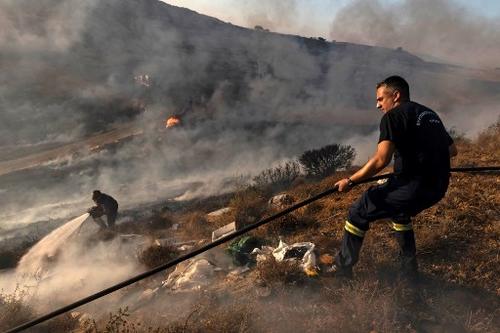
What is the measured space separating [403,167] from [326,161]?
294 inches

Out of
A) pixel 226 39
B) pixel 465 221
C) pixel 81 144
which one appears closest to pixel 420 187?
pixel 465 221

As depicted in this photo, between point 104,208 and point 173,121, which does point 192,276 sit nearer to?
point 104,208

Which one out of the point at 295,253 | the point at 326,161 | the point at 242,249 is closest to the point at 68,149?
the point at 326,161

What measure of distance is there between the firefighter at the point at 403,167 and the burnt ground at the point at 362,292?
1.05 feet

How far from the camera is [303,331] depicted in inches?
112

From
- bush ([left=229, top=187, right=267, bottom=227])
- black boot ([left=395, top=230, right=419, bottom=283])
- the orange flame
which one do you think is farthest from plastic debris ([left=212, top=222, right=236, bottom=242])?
the orange flame

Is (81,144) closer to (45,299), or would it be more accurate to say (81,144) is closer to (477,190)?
(45,299)

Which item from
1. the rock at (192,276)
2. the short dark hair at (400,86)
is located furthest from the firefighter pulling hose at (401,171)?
the rock at (192,276)

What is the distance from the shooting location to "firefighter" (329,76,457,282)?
2648 mm

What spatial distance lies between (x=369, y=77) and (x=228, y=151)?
11618 mm

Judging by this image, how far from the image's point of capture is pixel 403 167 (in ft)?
9.20

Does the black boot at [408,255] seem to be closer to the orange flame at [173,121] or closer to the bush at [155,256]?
the bush at [155,256]

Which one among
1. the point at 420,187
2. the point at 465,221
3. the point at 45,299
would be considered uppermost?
the point at 420,187

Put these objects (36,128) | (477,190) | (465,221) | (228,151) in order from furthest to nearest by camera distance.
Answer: (36,128), (228,151), (477,190), (465,221)
